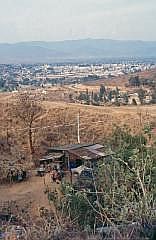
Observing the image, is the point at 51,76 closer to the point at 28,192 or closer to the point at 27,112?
the point at 27,112

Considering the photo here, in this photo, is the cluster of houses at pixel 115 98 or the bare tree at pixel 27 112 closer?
the bare tree at pixel 27 112

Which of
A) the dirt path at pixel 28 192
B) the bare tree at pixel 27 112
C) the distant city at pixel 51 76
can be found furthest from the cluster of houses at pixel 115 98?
the dirt path at pixel 28 192

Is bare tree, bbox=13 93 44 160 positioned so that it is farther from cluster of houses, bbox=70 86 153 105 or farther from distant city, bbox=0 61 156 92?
distant city, bbox=0 61 156 92

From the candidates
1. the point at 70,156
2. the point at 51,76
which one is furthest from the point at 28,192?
the point at 51,76

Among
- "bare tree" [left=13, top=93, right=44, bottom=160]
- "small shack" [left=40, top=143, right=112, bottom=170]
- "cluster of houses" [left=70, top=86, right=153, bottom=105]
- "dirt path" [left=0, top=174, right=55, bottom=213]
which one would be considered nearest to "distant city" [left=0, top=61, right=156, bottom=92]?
"cluster of houses" [left=70, top=86, right=153, bottom=105]

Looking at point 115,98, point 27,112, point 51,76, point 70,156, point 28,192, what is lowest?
point 28,192

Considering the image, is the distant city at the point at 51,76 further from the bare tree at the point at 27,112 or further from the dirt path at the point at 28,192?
the dirt path at the point at 28,192

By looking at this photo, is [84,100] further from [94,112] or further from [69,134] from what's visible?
[69,134]

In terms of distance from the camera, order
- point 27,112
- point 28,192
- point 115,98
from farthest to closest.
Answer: point 115,98 < point 27,112 < point 28,192

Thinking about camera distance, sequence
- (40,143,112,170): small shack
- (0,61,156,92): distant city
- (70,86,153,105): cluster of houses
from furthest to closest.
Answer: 1. (0,61,156,92): distant city
2. (70,86,153,105): cluster of houses
3. (40,143,112,170): small shack

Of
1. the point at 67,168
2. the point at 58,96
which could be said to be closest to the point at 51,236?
the point at 67,168

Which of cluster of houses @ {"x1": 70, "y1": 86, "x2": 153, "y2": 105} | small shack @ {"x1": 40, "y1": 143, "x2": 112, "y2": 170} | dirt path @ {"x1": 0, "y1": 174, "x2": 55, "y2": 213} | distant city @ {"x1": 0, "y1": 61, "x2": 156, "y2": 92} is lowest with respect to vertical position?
dirt path @ {"x1": 0, "y1": 174, "x2": 55, "y2": 213}

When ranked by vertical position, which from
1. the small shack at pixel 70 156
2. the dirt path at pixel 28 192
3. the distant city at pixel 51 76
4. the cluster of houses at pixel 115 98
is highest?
the distant city at pixel 51 76
